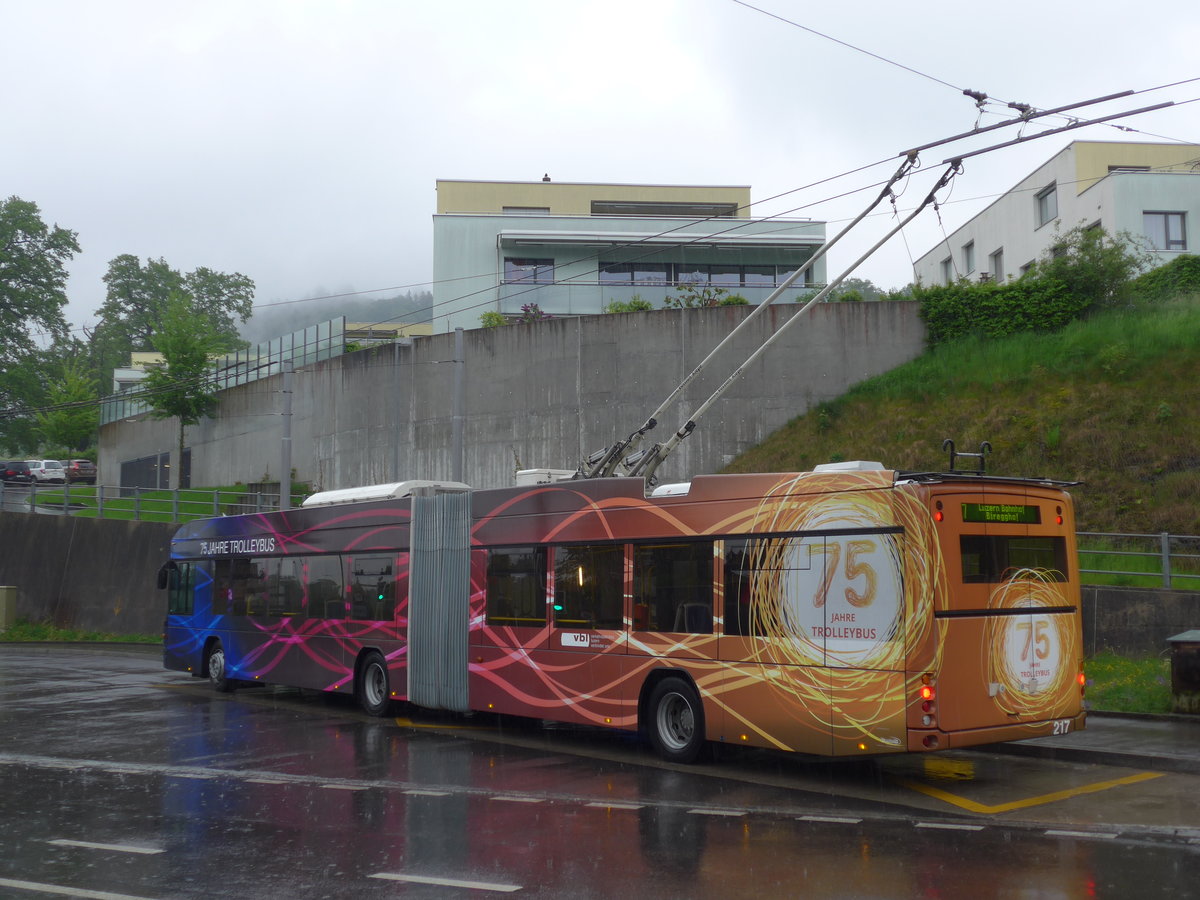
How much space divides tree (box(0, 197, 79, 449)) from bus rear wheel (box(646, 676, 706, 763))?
64764mm

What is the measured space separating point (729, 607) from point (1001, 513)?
282cm

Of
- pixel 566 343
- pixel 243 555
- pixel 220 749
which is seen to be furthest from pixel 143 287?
pixel 220 749

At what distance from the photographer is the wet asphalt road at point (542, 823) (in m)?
7.16

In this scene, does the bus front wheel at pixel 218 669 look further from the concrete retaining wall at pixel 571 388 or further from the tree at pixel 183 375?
the tree at pixel 183 375

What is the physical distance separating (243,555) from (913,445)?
13.6 meters

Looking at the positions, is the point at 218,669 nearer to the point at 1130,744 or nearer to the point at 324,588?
the point at 324,588

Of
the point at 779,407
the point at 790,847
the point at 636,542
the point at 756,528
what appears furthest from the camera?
the point at 779,407

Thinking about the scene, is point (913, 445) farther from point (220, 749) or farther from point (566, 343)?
point (220, 749)

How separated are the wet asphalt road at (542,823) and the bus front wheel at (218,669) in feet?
18.9

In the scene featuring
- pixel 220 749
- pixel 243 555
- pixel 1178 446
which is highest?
pixel 1178 446

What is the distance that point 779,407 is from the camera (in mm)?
26766

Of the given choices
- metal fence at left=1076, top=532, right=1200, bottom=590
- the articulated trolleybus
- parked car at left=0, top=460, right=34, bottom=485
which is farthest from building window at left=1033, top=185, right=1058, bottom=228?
parked car at left=0, top=460, right=34, bottom=485

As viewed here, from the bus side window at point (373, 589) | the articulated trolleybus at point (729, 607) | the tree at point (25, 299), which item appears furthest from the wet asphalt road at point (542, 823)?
the tree at point (25, 299)

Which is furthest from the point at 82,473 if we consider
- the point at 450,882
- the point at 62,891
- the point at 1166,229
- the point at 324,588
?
the point at 450,882
